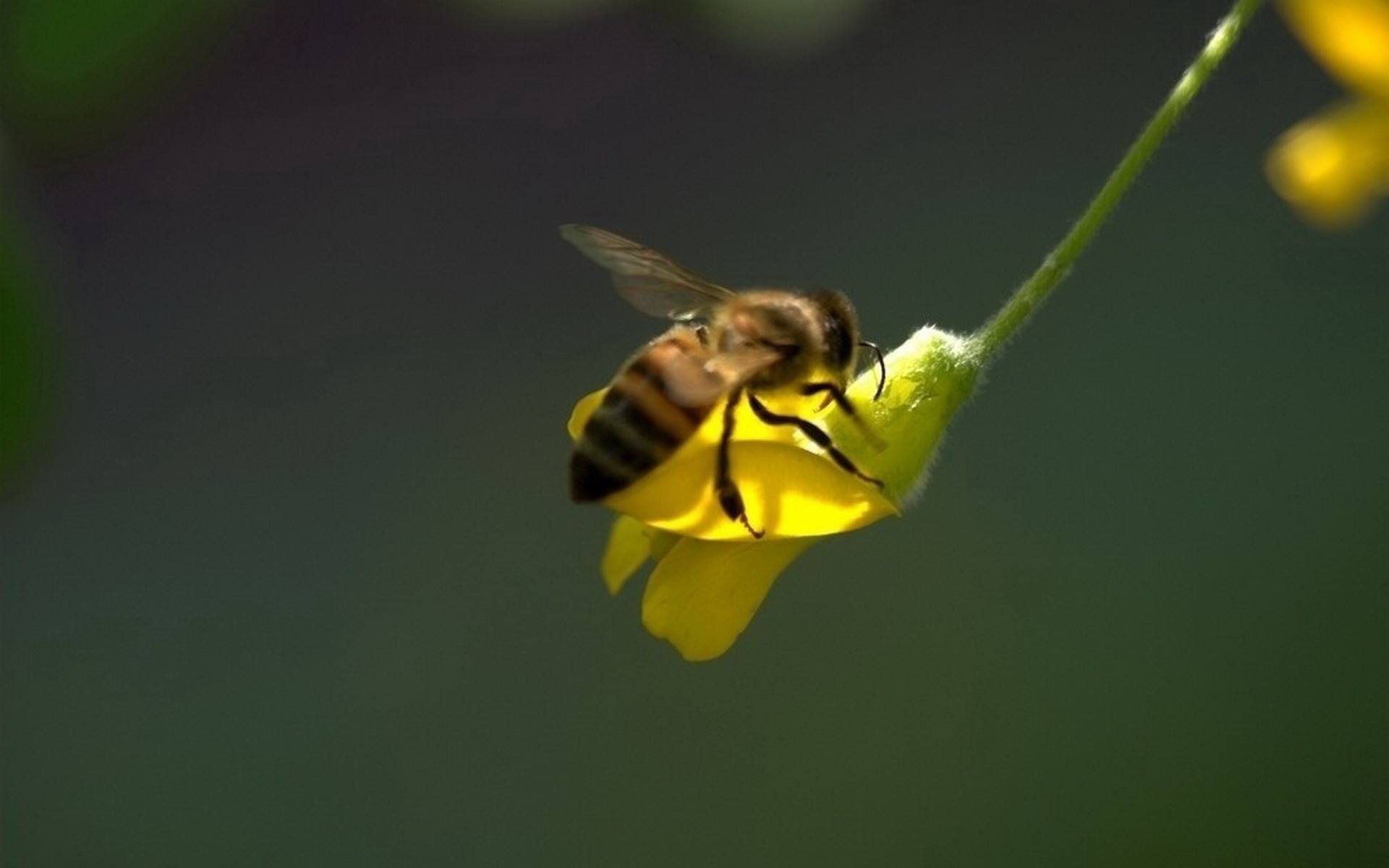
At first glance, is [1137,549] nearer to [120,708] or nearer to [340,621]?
[340,621]

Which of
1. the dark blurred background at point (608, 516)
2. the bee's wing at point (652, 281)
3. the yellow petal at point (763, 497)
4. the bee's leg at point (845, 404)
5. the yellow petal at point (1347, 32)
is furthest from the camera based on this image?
the dark blurred background at point (608, 516)

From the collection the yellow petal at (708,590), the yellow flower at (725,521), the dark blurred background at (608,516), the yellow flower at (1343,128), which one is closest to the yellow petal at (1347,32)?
the yellow flower at (1343,128)

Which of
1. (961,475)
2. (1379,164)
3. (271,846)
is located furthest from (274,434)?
(1379,164)

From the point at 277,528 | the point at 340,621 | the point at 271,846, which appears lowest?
the point at 271,846

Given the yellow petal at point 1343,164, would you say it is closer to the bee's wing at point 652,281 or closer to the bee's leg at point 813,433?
the bee's leg at point 813,433

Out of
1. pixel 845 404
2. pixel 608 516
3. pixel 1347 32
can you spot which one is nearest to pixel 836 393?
pixel 845 404

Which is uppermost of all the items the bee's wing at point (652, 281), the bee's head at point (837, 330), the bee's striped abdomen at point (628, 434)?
the bee's wing at point (652, 281)

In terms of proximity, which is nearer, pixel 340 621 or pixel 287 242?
pixel 340 621
